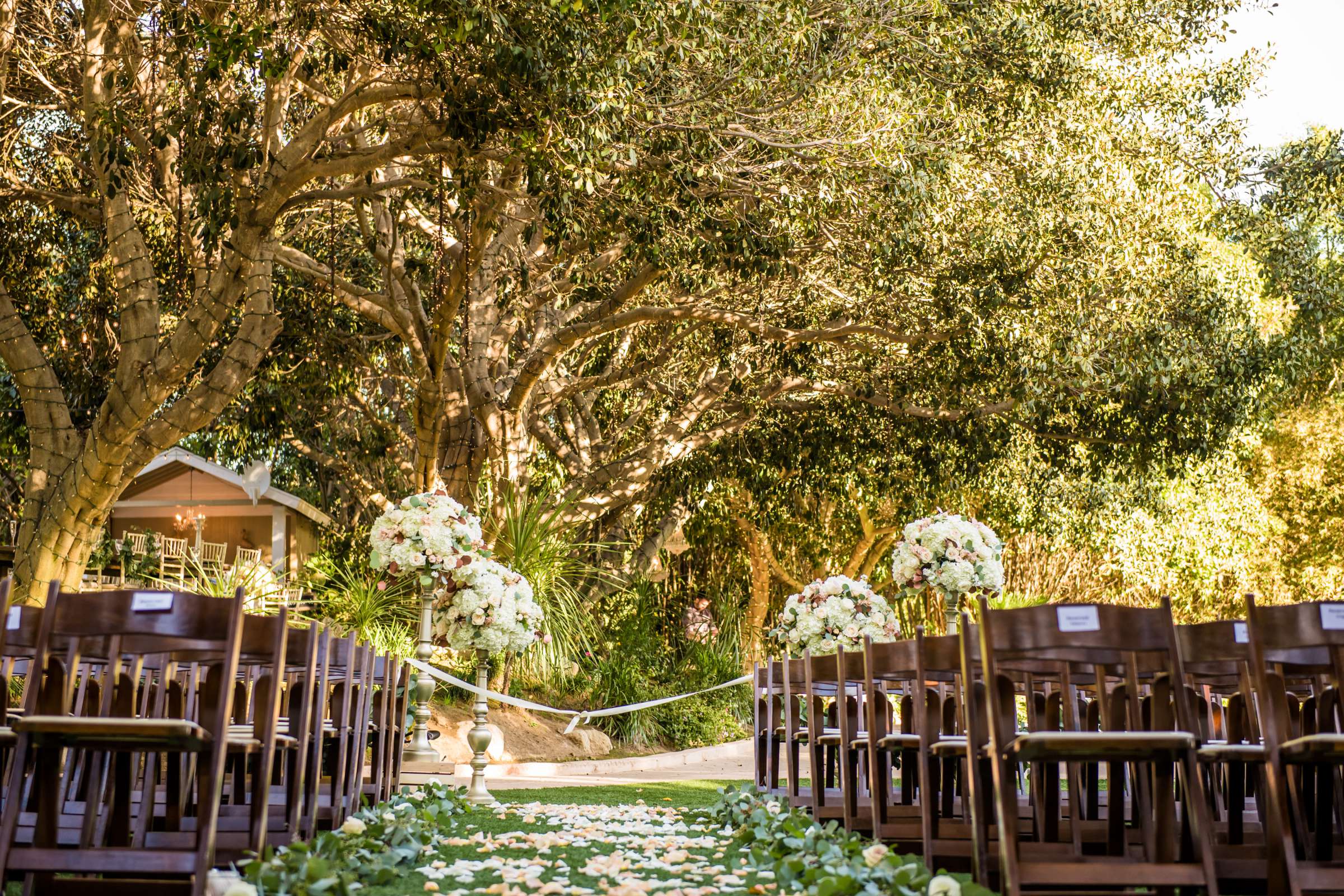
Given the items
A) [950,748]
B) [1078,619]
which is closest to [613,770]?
[950,748]

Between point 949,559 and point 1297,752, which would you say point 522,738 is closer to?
point 949,559

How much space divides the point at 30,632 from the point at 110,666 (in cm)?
49

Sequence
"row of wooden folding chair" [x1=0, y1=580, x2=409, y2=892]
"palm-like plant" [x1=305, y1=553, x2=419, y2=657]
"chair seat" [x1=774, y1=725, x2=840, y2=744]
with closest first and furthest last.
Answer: "row of wooden folding chair" [x1=0, y1=580, x2=409, y2=892], "chair seat" [x1=774, y1=725, x2=840, y2=744], "palm-like plant" [x1=305, y1=553, x2=419, y2=657]

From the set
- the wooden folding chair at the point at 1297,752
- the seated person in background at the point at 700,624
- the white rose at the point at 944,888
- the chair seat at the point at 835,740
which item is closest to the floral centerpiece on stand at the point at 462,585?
the chair seat at the point at 835,740

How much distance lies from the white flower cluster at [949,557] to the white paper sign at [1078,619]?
15.7 feet

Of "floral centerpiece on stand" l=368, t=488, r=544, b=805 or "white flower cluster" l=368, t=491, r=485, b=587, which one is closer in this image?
"floral centerpiece on stand" l=368, t=488, r=544, b=805

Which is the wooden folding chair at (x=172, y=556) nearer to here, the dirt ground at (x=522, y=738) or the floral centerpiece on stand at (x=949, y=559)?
the dirt ground at (x=522, y=738)

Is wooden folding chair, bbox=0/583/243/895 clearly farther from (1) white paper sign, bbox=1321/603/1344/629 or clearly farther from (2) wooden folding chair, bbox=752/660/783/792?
(2) wooden folding chair, bbox=752/660/783/792

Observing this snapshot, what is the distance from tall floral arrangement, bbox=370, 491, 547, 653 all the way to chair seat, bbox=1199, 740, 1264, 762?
469cm

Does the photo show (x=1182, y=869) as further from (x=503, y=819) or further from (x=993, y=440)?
(x=993, y=440)

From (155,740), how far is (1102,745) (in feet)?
8.59

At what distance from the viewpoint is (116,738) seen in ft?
11.6

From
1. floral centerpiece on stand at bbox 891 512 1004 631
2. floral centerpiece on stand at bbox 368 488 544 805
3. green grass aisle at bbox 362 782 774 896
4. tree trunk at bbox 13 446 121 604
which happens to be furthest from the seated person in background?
green grass aisle at bbox 362 782 774 896

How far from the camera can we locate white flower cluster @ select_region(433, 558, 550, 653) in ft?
25.5
